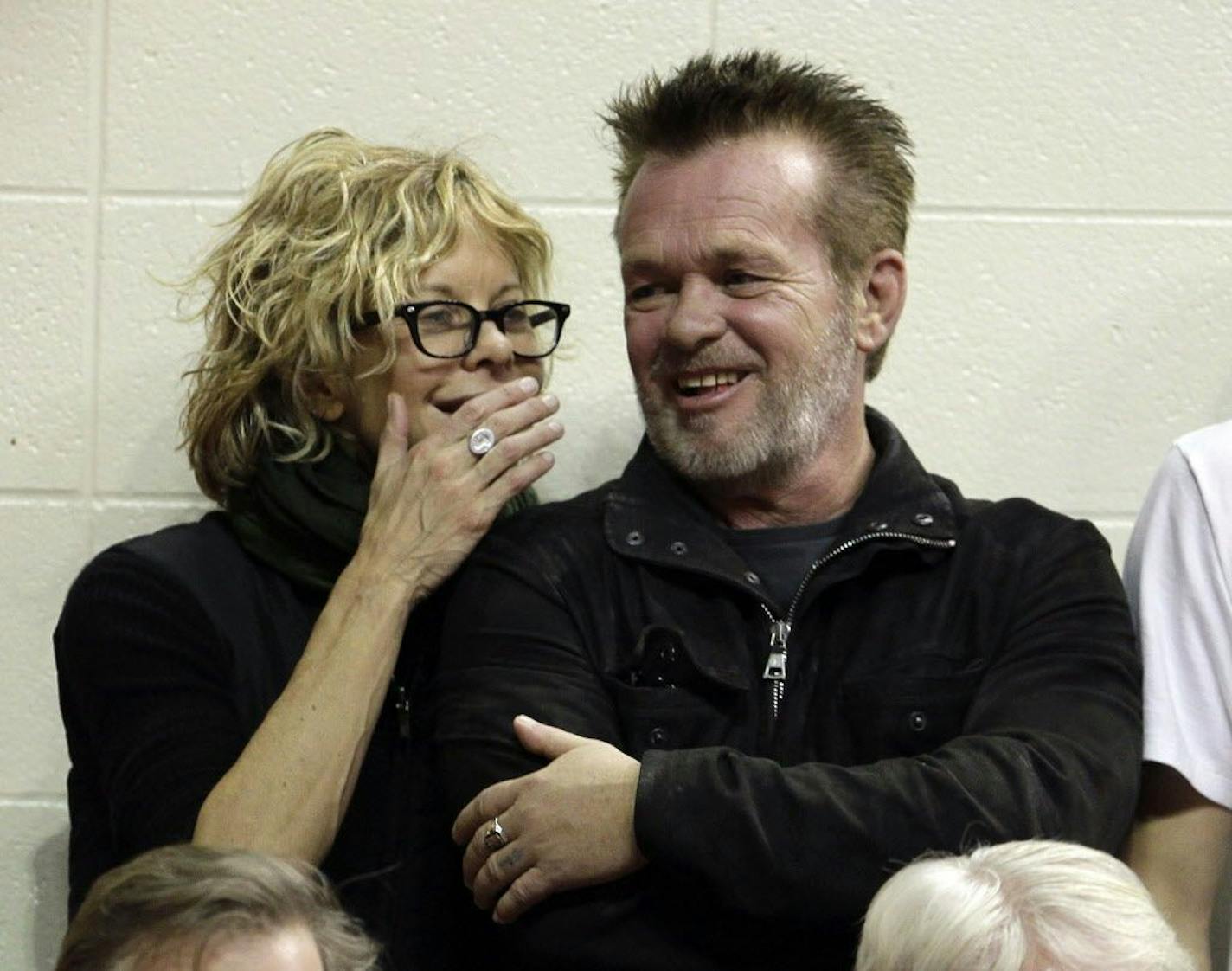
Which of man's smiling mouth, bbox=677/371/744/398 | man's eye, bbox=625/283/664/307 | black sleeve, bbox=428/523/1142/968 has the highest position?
man's eye, bbox=625/283/664/307

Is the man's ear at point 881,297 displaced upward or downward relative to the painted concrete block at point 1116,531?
upward

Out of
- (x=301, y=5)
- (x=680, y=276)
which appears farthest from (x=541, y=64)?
(x=680, y=276)

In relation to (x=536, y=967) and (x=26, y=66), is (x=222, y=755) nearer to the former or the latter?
(x=536, y=967)

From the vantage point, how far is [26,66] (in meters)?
2.54

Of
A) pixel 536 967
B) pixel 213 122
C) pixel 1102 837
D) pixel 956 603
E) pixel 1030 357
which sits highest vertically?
pixel 213 122

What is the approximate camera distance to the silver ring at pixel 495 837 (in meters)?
1.77

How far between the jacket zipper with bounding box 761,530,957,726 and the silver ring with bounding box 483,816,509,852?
0.31 metres

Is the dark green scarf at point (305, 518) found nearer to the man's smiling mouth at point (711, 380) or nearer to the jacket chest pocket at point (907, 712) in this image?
the man's smiling mouth at point (711, 380)

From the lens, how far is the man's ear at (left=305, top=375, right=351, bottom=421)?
2207 mm

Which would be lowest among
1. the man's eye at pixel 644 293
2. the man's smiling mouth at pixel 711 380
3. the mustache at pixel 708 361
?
the man's smiling mouth at pixel 711 380

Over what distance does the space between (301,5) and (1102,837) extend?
151 centimetres

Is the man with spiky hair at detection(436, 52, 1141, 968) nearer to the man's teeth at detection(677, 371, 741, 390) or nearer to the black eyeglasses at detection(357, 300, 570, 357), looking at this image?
the man's teeth at detection(677, 371, 741, 390)

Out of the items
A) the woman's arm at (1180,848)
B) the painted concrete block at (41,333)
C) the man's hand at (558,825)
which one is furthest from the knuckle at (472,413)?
the woman's arm at (1180,848)

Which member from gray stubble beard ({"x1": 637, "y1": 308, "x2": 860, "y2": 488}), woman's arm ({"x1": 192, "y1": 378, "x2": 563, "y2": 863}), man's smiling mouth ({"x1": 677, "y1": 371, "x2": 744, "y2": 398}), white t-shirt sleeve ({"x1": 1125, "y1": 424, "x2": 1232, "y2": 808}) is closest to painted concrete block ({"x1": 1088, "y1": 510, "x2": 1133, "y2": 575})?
white t-shirt sleeve ({"x1": 1125, "y1": 424, "x2": 1232, "y2": 808})
